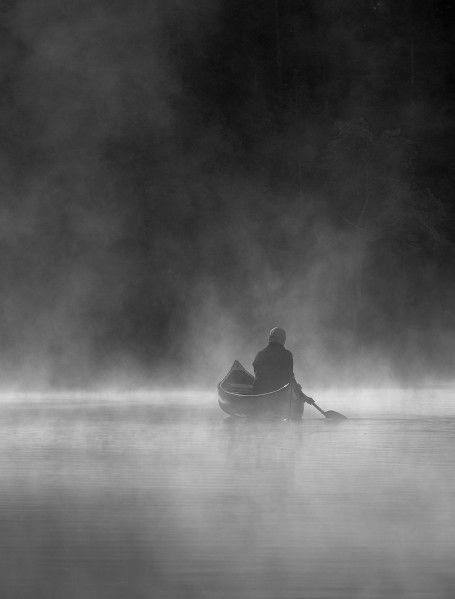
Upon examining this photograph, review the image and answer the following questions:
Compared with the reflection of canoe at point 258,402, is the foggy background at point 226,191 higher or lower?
higher

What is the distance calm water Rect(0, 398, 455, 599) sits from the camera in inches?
263

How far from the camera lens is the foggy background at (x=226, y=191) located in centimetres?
4184

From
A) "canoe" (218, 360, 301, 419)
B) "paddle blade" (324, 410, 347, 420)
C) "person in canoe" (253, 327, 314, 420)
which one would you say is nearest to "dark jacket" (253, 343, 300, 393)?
"person in canoe" (253, 327, 314, 420)

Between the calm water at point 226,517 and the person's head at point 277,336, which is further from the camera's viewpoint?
the person's head at point 277,336

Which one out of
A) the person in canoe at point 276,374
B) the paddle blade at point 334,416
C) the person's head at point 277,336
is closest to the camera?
the paddle blade at point 334,416

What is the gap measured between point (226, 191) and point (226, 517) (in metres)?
35.8

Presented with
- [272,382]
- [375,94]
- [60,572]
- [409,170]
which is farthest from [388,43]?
[60,572]

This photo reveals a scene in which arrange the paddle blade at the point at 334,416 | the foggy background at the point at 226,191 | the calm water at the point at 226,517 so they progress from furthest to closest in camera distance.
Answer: the foggy background at the point at 226,191 < the paddle blade at the point at 334,416 < the calm water at the point at 226,517

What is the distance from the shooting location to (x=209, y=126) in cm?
4462

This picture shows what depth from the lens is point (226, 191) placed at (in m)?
44.4

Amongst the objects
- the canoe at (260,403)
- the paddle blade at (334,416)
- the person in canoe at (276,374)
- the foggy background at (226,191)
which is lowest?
the paddle blade at (334,416)

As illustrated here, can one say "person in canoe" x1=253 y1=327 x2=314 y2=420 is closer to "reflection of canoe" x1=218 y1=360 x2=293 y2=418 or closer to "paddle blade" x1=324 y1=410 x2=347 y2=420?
"reflection of canoe" x1=218 y1=360 x2=293 y2=418

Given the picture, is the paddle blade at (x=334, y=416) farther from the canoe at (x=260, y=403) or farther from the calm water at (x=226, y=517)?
the calm water at (x=226, y=517)

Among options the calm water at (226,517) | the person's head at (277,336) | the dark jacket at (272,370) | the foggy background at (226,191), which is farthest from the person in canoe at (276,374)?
the foggy background at (226,191)
